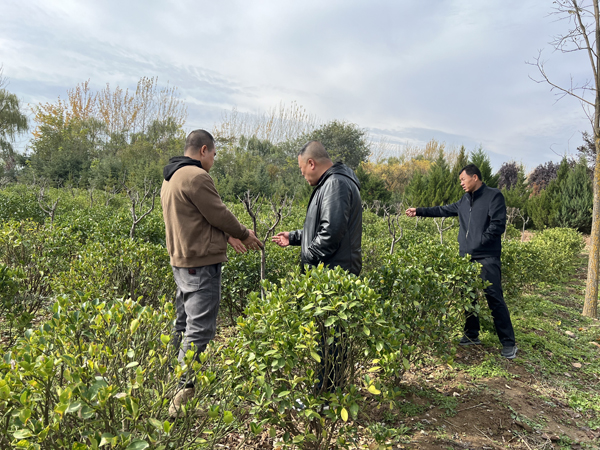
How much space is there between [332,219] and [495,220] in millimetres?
2247

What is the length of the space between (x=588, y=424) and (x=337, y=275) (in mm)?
2610

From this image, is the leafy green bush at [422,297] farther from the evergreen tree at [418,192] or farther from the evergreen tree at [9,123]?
the evergreen tree at [9,123]

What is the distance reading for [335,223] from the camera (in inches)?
97.7

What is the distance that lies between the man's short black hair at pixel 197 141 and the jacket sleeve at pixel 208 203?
322 mm

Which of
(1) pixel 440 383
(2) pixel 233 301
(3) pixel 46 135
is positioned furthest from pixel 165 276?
(3) pixel 46 135

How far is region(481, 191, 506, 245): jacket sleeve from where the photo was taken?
12.3 ft

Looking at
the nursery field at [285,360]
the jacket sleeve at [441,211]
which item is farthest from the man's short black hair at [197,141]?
the jacket sleeve at [441,211]

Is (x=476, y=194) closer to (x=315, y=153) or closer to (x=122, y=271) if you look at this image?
(x=315, y=153)

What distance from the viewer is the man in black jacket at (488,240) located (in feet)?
12.5

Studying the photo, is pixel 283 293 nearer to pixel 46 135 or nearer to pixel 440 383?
pixel 440 383

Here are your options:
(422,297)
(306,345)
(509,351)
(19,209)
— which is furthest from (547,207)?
(19,209)

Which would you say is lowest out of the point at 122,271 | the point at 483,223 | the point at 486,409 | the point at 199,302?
the point at 486,409

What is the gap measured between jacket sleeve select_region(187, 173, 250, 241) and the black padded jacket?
60 centimetres

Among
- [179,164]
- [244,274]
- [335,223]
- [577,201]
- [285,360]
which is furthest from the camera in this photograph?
[577,201]
